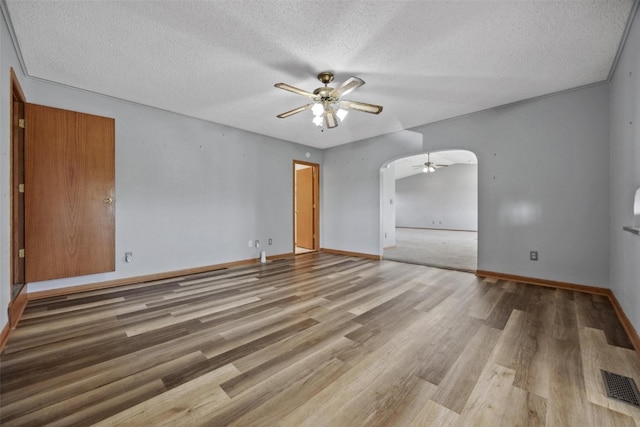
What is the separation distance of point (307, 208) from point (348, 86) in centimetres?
445

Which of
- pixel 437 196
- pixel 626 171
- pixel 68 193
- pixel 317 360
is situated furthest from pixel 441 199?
pixel 68 193

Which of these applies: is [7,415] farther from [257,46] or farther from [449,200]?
[449,200]

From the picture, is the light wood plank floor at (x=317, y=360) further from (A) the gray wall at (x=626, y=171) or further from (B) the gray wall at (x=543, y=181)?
(B) the gray wall at (x=543, y=181)

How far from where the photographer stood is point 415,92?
3502 mm

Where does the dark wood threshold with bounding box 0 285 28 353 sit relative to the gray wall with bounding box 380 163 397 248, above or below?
below

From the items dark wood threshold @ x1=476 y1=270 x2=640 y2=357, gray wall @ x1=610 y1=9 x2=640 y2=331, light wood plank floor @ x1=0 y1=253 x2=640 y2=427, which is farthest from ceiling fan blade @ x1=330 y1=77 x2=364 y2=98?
dark wood threshold @ x1=476 y1=270 x2=640 y2=357

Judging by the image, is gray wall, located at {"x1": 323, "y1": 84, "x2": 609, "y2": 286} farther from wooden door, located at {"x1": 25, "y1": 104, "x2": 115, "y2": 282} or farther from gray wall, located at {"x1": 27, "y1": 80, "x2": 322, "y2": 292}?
wooden door, located at {"x1": 25, "y1": 104, "x2": 115, "y2": 282}

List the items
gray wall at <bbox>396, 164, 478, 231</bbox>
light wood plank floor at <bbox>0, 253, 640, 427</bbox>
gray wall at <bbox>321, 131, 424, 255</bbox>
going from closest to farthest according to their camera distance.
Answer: light wood plank floor at <bbox>0, 253, 640, 427</bbox>
gray wall at <bbox>321, 131, 424, 255</bbox>
gray wall at <bbox>396, 164, 478, 231</bbox>

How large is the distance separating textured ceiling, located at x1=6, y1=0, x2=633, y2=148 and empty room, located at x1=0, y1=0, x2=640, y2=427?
3 cm

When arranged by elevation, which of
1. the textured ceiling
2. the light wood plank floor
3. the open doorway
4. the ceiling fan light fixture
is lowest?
the light wood plank floor

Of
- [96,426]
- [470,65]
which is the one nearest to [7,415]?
[96,426]

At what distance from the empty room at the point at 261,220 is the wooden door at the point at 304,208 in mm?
1688

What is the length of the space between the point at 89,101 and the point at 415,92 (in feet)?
14.5

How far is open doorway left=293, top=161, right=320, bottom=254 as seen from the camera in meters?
6.66
